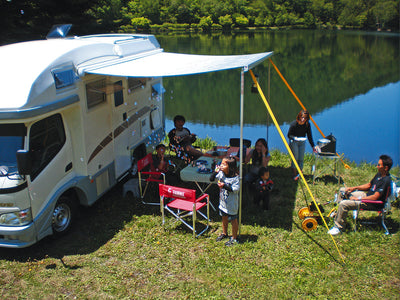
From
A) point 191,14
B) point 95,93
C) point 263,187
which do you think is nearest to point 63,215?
point 95,93

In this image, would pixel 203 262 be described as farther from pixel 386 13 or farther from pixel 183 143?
pixel 386 13

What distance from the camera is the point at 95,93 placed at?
20.1 ft

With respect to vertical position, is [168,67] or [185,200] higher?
[168,67]

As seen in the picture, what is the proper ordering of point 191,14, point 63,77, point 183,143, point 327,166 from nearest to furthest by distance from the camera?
point 63,77
point 327,166
point 183,143
point 191,14

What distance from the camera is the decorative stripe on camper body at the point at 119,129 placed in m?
6.12

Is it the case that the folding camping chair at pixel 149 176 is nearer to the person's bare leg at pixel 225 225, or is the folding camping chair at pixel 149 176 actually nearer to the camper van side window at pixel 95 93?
the camper van side window at pixel 95 93

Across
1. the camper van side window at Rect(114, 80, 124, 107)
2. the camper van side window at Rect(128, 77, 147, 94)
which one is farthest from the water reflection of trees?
the camper van side window at Rect(114, 80, 124, 107)

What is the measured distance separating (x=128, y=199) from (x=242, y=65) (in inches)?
132

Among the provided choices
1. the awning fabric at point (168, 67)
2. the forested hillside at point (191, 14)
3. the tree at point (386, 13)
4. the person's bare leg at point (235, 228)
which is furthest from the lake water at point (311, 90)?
the person's bare leg at point (235, 228)

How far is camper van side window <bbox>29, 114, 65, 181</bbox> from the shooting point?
4.96 meters

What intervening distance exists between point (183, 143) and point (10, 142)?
12.4 feet

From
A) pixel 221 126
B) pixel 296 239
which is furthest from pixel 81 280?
pixel 221 126

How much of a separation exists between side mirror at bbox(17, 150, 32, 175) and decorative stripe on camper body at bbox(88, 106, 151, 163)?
1.38m

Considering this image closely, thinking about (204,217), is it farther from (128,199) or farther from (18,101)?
(18,101)
